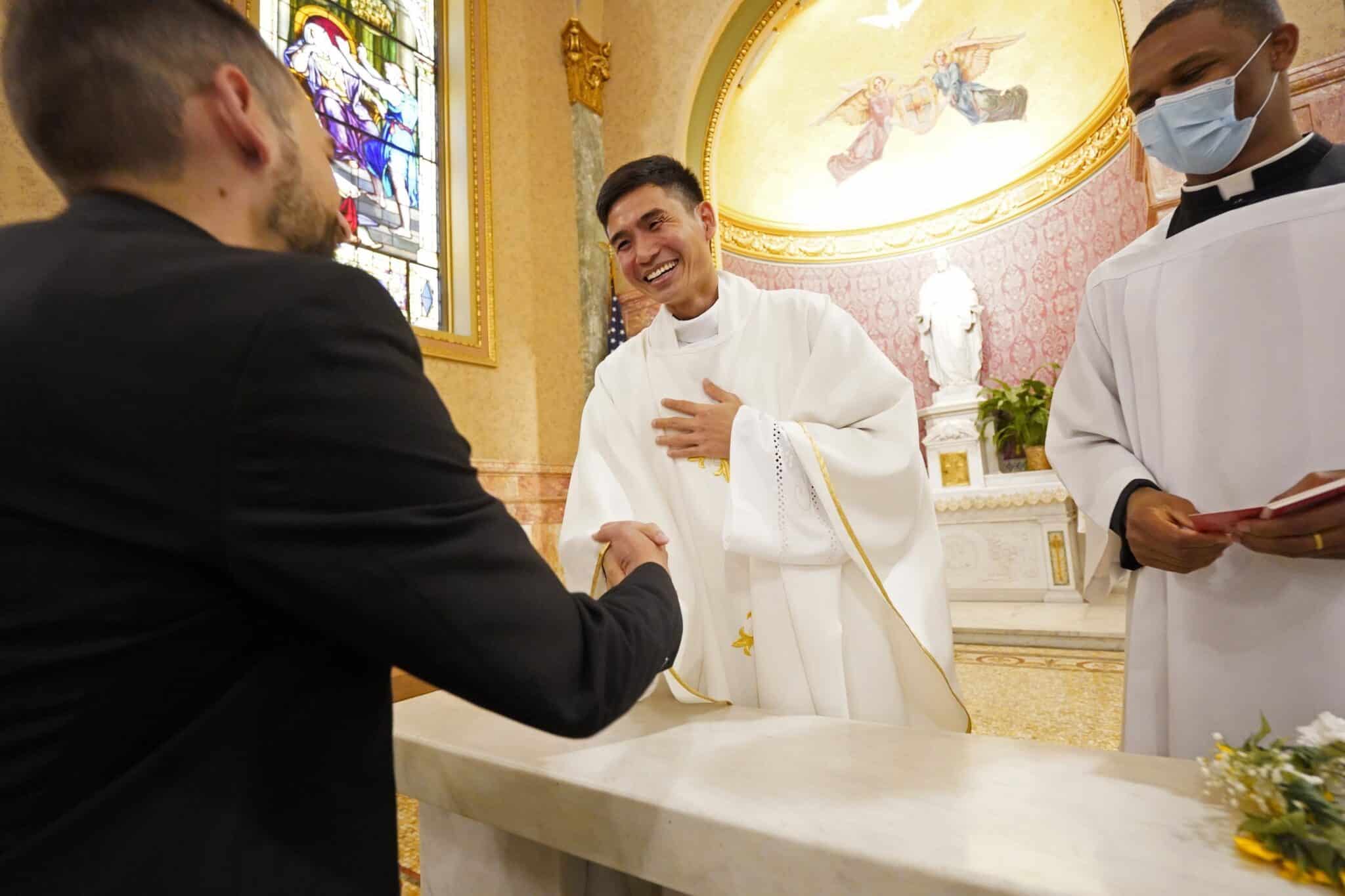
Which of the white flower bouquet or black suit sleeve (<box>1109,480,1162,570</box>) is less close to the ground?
black suit sleeve (<box>1109,480,1162,570</box>)

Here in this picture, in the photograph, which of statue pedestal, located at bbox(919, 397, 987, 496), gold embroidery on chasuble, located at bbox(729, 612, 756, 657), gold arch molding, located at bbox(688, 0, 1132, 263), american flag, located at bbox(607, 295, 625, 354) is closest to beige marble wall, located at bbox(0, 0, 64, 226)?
american flag, located at bbox(607, 295, 625, 354)

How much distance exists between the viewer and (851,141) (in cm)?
844

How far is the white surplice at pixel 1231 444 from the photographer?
1170 mm

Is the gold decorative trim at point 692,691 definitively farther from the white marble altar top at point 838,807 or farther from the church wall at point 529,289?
the church wall at point 529,289

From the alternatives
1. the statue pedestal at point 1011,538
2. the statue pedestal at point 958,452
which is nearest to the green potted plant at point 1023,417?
the statue pedestal at point 958,452

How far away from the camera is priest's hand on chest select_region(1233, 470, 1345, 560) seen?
3.21 ft

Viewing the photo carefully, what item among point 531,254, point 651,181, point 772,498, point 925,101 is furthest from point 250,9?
point 925,101

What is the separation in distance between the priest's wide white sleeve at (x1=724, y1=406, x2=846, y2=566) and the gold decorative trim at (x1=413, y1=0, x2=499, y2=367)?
4175 millimetres

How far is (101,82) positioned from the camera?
2.21 feet

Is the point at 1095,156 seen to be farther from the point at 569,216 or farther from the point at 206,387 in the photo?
the point at 206,387

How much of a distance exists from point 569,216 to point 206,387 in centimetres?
606

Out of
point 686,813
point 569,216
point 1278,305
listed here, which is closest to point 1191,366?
point 1278,305

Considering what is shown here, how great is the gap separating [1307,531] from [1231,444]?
30 cm

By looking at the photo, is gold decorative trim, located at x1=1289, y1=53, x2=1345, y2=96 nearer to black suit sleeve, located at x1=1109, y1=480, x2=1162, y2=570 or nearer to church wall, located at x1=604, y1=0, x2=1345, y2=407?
church wall, located at x1=604, y1=0, x2=1345, y2=407
